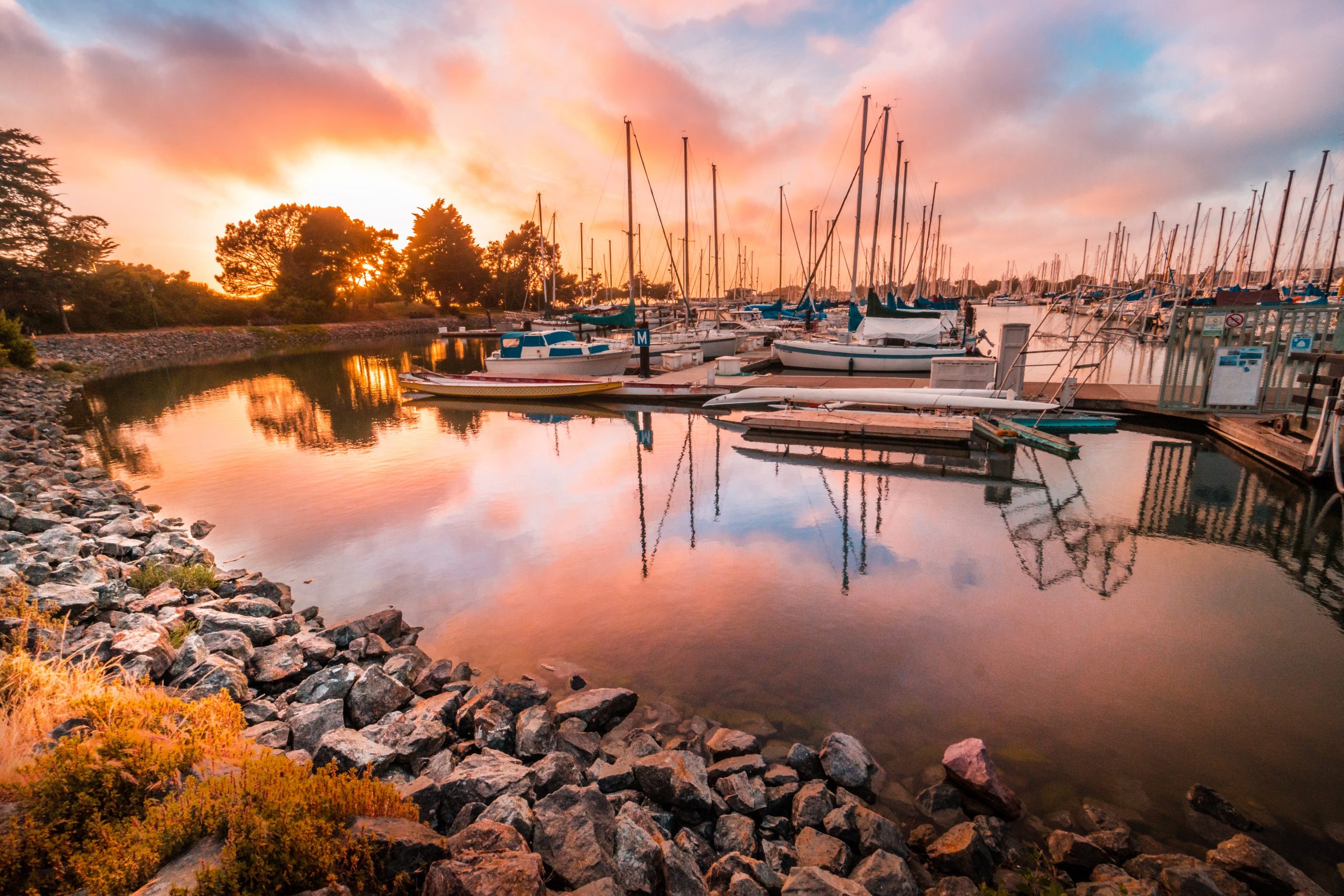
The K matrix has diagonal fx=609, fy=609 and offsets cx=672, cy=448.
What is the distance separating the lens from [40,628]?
5.74 meters

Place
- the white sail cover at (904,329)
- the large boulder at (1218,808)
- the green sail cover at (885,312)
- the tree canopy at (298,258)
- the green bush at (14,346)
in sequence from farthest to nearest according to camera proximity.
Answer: the tree canopy at (298,258) → the green sail cover at (885,312) → the white sail cover at (904,329) → the green bush at (14,346) → the large boulder at (1218,808)

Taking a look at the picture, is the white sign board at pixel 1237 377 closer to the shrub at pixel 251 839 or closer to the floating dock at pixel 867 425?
the floating dock at pixel 867 425

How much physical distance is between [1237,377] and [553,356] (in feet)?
78.7

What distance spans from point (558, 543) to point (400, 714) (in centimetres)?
528

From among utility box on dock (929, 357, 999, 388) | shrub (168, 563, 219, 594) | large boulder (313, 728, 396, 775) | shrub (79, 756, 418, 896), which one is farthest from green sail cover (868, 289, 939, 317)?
shrub (79, 756, 418, 896)

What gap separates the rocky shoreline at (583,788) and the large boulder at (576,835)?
0.04 ft

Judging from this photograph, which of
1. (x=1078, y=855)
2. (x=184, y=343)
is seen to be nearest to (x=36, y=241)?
(x=184, y=343)

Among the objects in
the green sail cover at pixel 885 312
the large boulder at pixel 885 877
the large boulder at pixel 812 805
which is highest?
the green sail cover at pixel 885 312

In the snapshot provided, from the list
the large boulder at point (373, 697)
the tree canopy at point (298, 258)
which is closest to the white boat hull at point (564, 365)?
the large boulder at point (373, 697)

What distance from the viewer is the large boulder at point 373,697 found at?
5.70 m

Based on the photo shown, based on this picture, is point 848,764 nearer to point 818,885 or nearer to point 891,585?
point 818,885

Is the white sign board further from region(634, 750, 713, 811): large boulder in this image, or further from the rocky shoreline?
region(634, 750, 713, 811): large boulder

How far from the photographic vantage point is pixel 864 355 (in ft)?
95.1

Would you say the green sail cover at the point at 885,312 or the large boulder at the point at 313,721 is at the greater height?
the green sail cover at the point at 885,312
